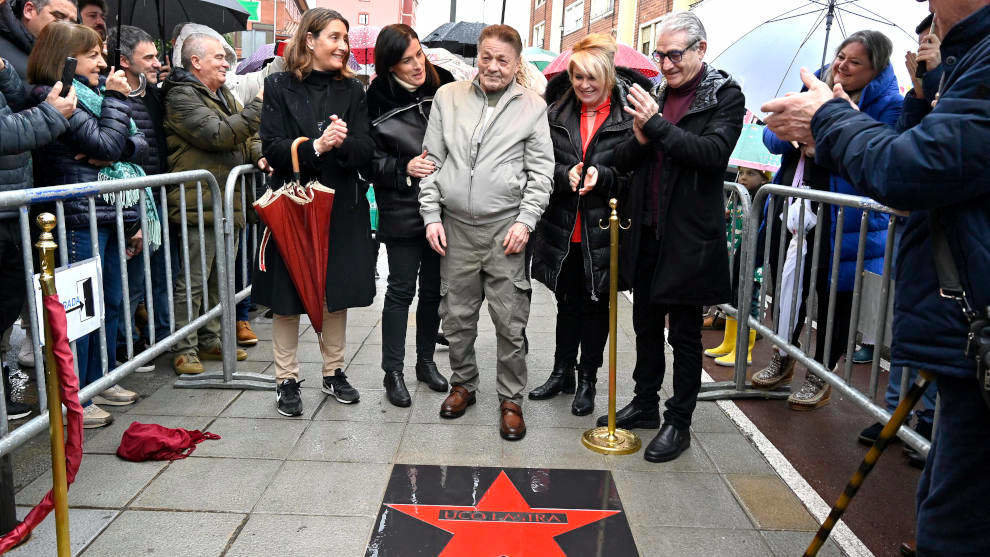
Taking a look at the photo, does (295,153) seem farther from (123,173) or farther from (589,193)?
(589,193)

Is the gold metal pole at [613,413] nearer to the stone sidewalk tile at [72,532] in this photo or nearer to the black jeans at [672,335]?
the black jeans at [672,335]

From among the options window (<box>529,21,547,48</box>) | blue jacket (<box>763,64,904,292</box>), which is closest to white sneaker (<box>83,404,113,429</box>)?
blue jacket (<box>763,64,904,292</box>)

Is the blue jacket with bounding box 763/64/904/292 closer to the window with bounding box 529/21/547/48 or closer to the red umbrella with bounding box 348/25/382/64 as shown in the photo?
the red umbrella with bounding box 348/25/382/64

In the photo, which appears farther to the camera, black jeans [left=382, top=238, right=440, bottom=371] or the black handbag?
black jeans [left=382, top=238, right=440, bottom=371]

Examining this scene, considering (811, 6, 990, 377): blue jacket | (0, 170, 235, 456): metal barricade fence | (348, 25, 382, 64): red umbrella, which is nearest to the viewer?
(811, 6, 990, 377): blue jacket

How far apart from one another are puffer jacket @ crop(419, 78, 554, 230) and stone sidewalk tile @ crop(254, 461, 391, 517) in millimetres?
1320

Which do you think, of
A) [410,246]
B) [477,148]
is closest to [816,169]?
[477,148]

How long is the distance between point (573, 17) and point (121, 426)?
35595mm

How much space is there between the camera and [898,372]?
11.7 feet

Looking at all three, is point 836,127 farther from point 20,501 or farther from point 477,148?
point 20,501

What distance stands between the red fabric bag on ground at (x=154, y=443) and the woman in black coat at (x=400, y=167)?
46.8 inches

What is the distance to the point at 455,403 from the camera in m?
4.19

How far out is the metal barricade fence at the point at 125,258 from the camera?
2.73 meters

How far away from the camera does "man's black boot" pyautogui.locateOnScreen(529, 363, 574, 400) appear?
14.9 ft
